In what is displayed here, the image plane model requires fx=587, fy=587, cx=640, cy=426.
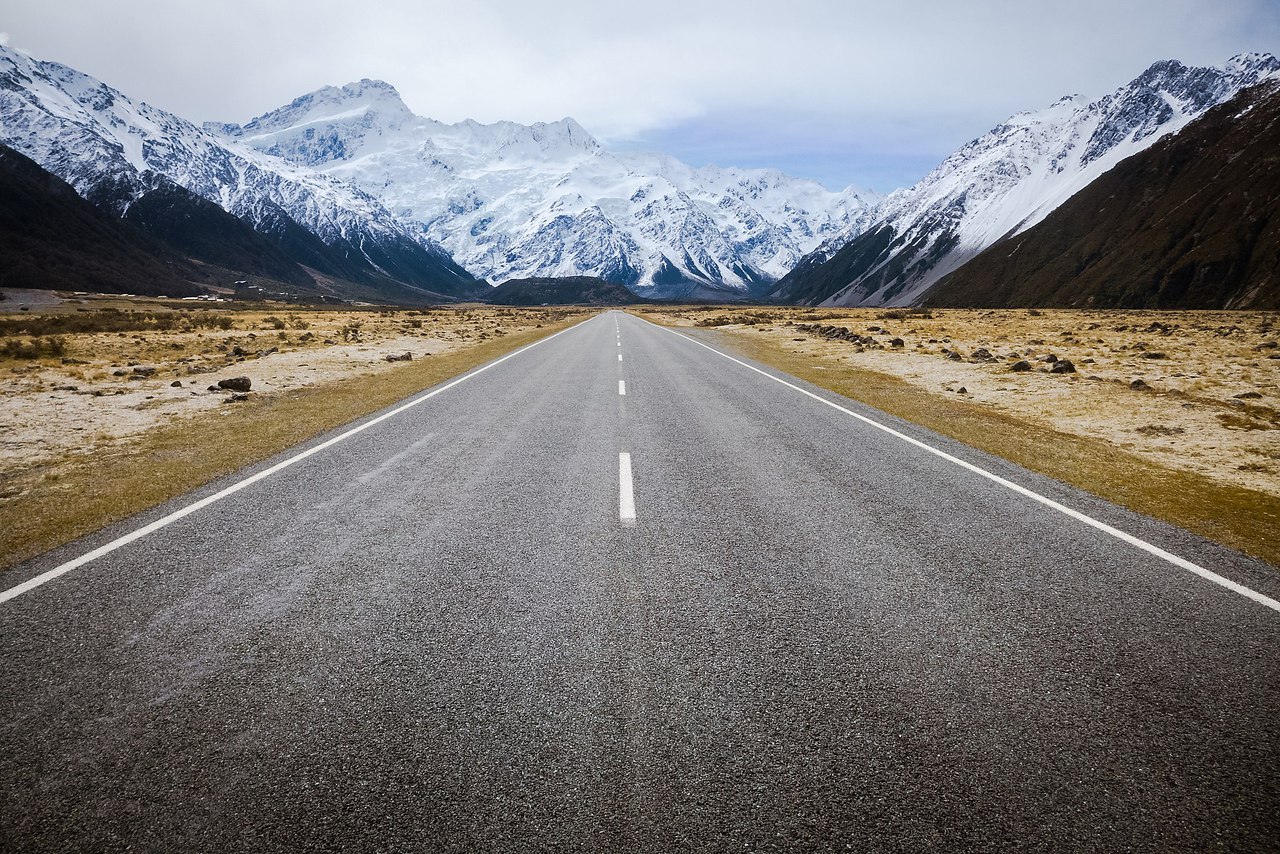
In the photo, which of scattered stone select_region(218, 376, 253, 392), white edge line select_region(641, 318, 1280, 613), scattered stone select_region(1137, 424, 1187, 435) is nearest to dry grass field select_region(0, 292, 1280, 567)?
scattered stone select_region(1137, 424, 1187, 435)

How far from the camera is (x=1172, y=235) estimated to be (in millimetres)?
139625

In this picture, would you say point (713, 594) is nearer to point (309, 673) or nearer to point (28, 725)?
point (309, 673)

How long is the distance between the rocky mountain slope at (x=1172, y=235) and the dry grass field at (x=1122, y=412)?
130992 mm

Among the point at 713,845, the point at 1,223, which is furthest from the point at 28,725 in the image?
the point at 1,223

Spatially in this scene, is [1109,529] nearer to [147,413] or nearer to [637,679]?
[637,679]

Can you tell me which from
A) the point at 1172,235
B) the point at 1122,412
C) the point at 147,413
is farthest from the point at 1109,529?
the point at 1172,235

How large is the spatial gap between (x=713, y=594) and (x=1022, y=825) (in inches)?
95.9

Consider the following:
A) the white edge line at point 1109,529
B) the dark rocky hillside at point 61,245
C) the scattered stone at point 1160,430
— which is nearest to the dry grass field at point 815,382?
the scattered stone at point 1160,430

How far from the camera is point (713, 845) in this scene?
2643mm

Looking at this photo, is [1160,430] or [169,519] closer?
[169,519]

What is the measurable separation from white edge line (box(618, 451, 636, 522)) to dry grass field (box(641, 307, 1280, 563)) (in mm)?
6350

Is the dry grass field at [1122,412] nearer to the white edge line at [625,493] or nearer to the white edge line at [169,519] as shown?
the white edge line at [625,493]

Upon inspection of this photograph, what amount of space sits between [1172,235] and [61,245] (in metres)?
296

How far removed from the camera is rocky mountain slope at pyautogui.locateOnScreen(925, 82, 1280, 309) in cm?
12450
